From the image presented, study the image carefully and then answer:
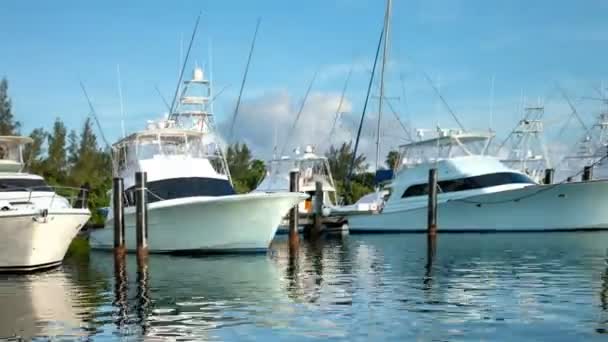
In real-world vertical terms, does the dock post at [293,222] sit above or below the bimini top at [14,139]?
below

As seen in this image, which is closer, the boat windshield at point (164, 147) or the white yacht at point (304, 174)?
the boat windshield at point (164, 147)

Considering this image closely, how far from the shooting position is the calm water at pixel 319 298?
12.0 metres

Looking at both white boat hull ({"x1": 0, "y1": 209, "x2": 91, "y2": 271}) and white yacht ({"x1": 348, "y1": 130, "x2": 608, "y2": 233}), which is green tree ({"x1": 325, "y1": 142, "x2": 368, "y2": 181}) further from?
white boat hull ({"x1": 0, "y1": 209, "x2": 91, "y2": 271})

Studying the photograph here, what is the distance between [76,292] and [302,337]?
24.2 ft

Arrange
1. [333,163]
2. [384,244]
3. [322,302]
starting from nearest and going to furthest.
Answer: [322,302] → [384,244] → [333,163]

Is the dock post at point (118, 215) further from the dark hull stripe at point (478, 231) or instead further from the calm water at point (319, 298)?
the dark hull stripe at point (478, 231)

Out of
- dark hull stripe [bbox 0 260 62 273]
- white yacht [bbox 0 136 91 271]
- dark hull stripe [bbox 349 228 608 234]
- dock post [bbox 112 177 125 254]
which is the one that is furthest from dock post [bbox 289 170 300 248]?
dark hull stripe [bbox 349 228 608 234]

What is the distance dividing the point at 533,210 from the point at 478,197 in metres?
2.70

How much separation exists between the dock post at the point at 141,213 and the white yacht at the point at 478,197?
776 inches

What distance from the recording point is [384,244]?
33.8m

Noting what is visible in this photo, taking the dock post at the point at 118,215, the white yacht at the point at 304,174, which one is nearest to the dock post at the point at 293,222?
the dock post at the point at 118,215

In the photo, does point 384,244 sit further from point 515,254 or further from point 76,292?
point 76,292

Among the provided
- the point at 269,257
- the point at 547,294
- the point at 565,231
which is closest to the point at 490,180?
the point at 565,231

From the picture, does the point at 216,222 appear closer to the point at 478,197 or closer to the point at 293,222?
the point at 293,222
